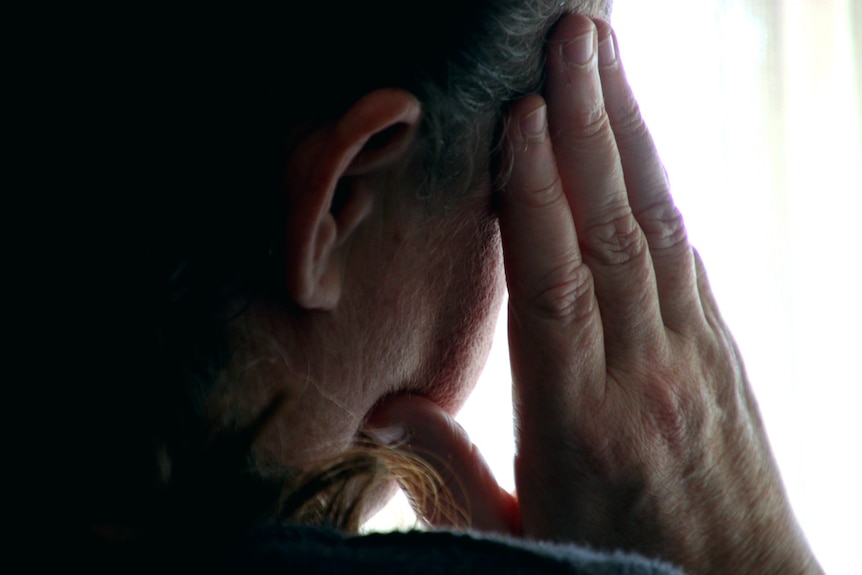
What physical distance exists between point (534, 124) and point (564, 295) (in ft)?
0.50

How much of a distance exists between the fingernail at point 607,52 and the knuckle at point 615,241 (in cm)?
13

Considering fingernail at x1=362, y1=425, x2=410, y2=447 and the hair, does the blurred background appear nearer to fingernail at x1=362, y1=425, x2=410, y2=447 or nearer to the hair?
fingernail at x1=362, y1=425, x2=410, y2=447

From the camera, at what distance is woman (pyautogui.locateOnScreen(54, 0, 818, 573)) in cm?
51

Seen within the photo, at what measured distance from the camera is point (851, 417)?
227 cm

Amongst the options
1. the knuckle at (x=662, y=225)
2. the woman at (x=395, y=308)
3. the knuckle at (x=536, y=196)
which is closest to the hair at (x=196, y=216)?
the woman at (x=395, y=308)

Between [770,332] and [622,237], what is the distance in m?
1.63

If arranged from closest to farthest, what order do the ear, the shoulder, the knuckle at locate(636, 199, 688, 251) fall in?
the shoulder → the ear → the knuckle at locate(636, 199, 688, 251)

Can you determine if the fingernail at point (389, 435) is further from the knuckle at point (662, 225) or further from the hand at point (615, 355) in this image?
the knuckle at point (662, 225)

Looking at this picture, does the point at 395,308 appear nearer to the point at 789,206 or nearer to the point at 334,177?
the point at 334,177

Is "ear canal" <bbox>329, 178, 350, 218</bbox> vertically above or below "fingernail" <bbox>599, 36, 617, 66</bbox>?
below

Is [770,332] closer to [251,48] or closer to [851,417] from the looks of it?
[851,417]

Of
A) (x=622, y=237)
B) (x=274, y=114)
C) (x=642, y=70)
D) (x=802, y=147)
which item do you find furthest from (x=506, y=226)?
(x=802, y=147)

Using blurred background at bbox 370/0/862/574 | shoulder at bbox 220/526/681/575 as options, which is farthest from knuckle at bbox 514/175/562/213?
blurred background at bbox 370/0/862/574

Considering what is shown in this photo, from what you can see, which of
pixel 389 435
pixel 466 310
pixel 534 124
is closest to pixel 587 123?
pixel 534 124
